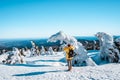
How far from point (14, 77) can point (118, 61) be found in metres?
17.4

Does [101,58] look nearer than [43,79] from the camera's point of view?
No

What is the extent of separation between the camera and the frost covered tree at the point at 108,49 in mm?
31542

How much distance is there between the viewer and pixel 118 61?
30.9 meters

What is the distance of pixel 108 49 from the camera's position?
32688 millimetres

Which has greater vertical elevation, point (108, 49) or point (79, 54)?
point (108, 49)

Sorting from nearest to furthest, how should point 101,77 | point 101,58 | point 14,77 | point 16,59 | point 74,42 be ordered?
point 101,77 → point 14,77 → point 74,42 → point 101,58 → point 16,59

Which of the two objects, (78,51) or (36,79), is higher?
(78,51)

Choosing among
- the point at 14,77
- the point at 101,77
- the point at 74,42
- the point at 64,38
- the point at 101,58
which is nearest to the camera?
the point at 101,77

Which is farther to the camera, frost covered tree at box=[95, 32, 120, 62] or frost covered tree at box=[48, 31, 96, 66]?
frost covered tree at box=[95, 32, 120, 62]

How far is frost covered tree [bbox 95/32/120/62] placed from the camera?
31.5 m

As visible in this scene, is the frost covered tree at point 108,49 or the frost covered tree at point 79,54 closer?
the frost covered tree at point 79,54

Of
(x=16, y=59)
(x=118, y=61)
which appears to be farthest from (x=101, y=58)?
(x=16, y=59)

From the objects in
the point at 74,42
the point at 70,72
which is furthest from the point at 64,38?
the point at 70,72

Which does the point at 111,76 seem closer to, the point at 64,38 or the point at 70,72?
the point at 70,72
